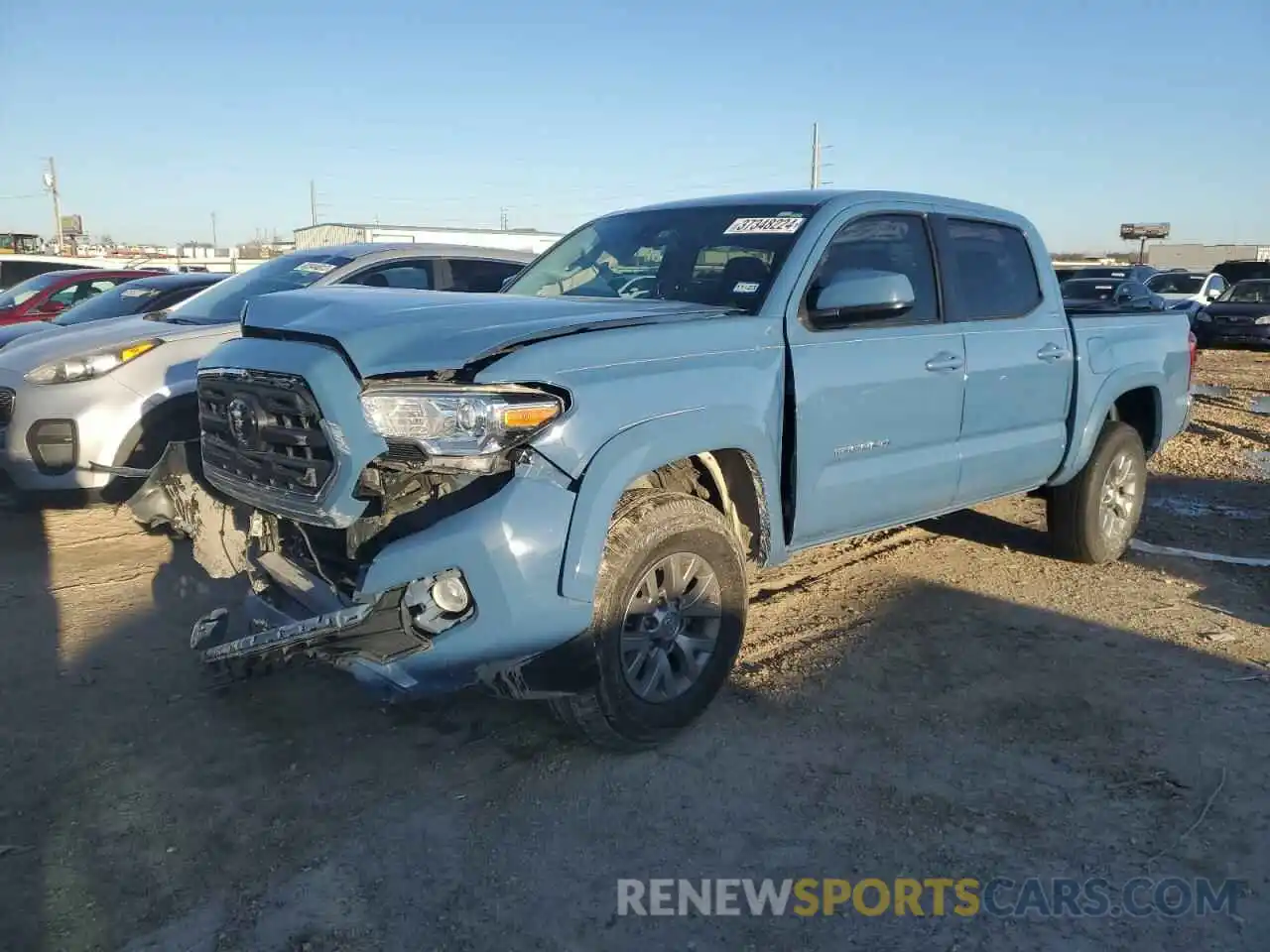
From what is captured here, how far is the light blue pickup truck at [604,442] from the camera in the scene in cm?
298

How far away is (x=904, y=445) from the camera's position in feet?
14.2

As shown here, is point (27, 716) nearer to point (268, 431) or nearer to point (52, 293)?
point (268, 431)

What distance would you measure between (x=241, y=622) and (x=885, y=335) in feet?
9.08

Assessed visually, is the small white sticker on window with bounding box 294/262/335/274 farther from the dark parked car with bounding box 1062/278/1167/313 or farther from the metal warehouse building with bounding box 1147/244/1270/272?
the metal warehouse building with bounding box 1147/244/1270/272

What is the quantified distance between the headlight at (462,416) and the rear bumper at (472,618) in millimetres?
154

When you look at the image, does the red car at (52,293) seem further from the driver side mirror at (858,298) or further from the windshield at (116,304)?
the driver side mirror at (858,298)

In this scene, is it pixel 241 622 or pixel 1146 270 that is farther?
pixel 1146 270

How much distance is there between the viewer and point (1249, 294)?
2067cm

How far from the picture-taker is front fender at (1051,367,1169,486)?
5.39 metres

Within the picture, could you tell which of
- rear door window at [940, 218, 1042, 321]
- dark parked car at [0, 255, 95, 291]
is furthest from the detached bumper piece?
dark parked car at [0, 255, 95, 291]

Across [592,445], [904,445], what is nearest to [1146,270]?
[904,445]

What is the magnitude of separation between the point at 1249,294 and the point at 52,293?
21491 mm

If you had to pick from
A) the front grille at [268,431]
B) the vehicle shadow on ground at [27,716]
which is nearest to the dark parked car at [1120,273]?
the vehicle shadow on ground at [27,716]

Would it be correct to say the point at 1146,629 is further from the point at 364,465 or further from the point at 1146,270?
the point at 1146,270
